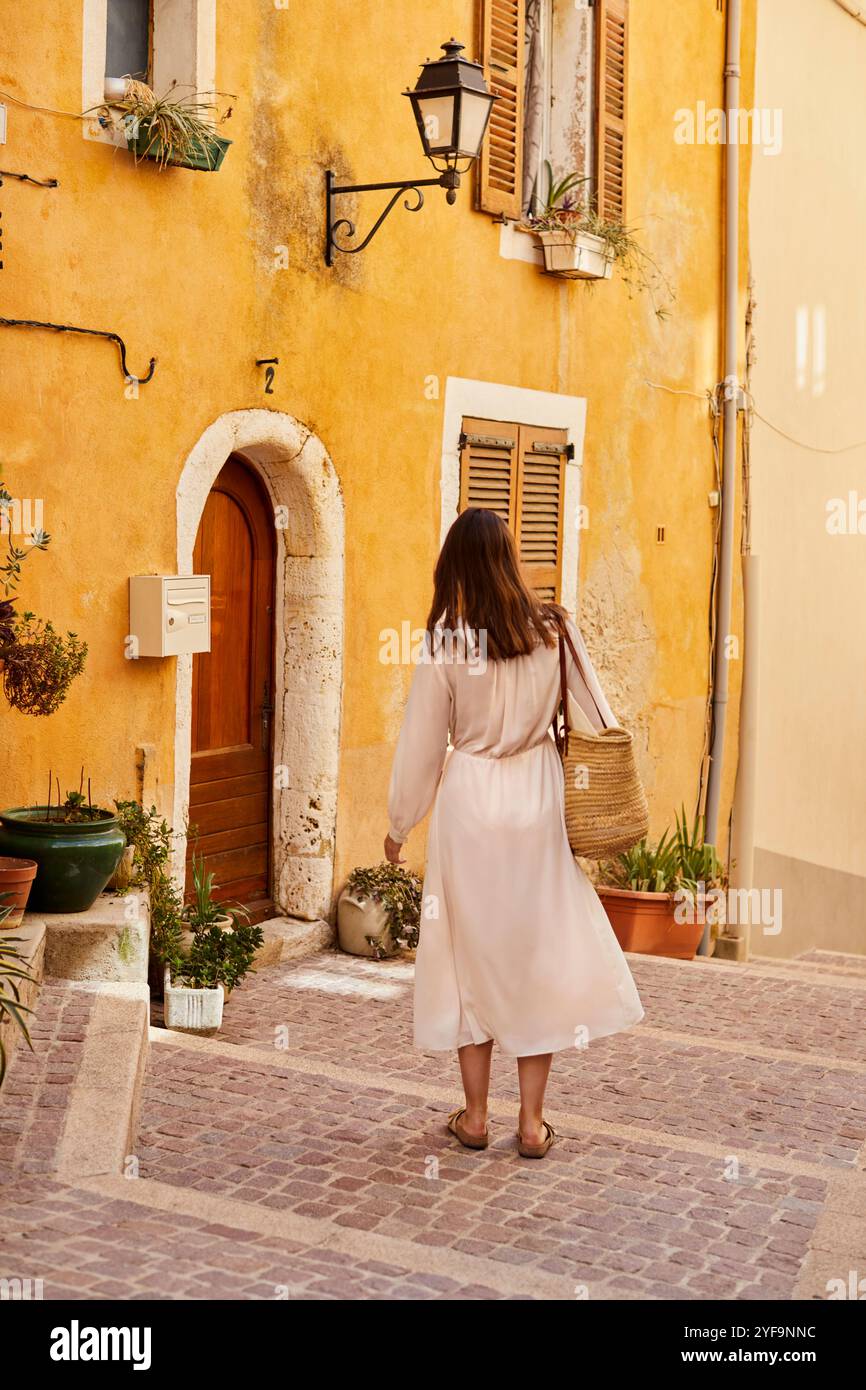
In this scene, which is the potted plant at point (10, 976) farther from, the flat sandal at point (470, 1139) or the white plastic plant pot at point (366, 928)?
the white plastic plant pot at point (366, 928)

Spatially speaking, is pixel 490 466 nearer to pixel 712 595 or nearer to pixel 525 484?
pixel 525 484

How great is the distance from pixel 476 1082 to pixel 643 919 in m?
5.17

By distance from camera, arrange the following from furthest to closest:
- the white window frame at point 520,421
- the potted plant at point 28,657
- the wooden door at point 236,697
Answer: the white window frame at point 520,421
the wooden door at point 236,697
the potted plant at point 28,657

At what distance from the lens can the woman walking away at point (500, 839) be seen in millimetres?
4805

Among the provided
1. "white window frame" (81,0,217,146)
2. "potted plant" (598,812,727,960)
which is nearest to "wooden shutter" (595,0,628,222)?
"white window frame" (81,0,217,146)

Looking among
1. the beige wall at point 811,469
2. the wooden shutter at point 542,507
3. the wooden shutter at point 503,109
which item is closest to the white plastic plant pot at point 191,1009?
the wooden shutter at point 542,507

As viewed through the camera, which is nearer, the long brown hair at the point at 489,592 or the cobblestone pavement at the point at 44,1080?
the cobblestone pavement at the point at 44,1080

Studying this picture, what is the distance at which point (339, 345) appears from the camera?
26.7ft

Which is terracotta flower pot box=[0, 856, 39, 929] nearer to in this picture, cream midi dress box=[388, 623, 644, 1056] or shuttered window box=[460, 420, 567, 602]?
cream midi dress box=[388, 623, 644, 1056]

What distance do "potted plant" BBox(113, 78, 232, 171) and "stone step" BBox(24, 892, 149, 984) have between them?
3.11 meters

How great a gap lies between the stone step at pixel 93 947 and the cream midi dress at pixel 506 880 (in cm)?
147

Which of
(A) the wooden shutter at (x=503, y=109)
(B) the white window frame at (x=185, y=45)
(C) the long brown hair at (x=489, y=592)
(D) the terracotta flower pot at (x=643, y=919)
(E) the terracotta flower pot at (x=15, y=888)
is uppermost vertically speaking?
(A) the wooden shutter at (x=503, y=109)

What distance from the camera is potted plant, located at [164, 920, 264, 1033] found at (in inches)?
257

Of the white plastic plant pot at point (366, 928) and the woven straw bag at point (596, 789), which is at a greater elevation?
the woven straw bag at point (596, 789)
